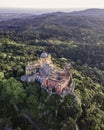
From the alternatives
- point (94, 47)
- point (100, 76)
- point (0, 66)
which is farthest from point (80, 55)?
point (0, 66)

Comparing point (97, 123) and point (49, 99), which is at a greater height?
point (49, 99)

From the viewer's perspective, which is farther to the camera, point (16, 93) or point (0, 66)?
point (0, 66)

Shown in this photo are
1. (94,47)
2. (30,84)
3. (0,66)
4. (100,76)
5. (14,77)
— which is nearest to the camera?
(30,84)

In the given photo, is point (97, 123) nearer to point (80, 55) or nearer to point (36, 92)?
point (36, 92)

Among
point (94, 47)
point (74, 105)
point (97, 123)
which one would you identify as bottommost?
point (94, 47)

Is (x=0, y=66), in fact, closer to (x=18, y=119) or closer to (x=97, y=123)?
(x=18, y=119)

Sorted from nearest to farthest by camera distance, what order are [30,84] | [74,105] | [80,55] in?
[74,105] → [30,84] → [80,55]
